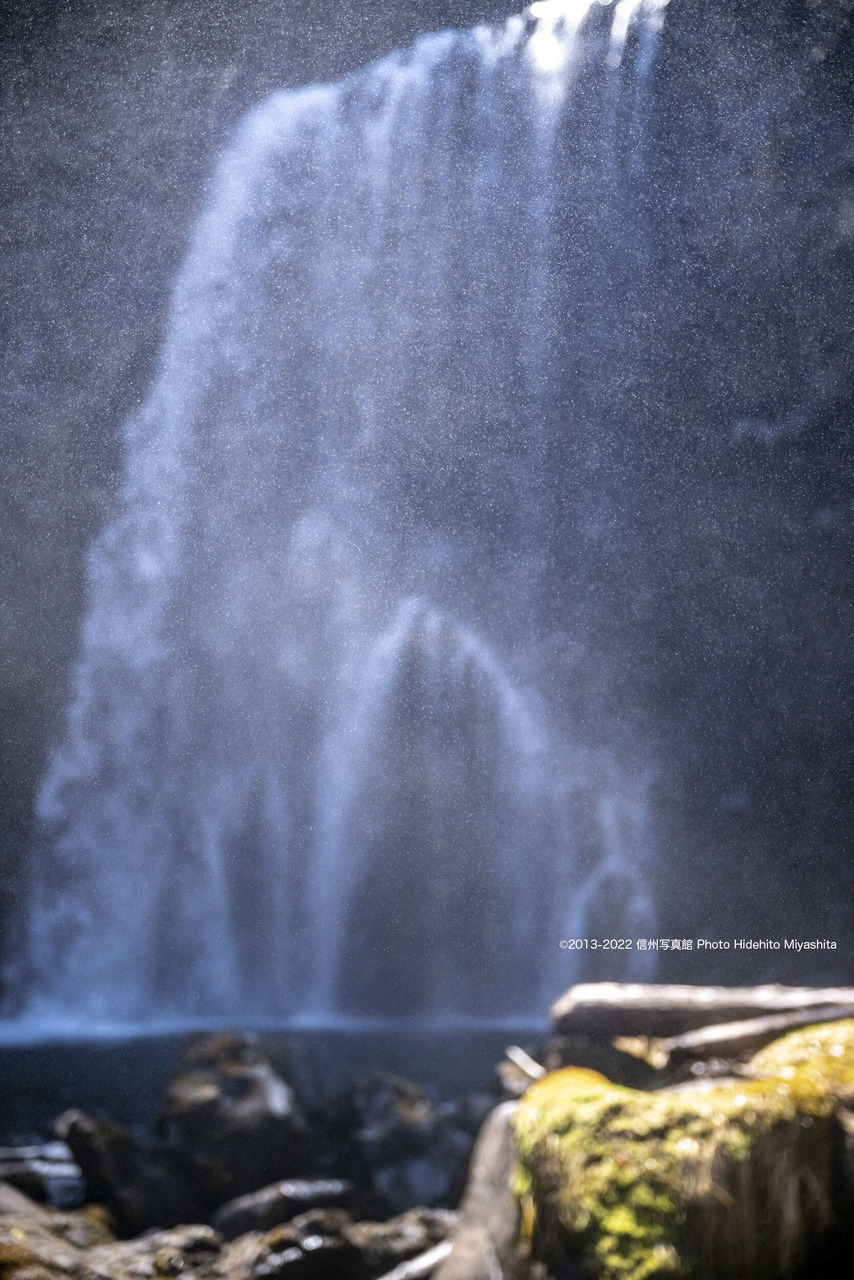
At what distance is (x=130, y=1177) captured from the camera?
3.53 m

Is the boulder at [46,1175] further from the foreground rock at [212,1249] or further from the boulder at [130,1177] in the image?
A: the foreground rock at [212,1249]

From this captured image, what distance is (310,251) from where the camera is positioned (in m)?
10.1

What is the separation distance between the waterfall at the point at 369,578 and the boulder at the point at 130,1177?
5.21m

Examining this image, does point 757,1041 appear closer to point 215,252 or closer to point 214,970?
point 214,970

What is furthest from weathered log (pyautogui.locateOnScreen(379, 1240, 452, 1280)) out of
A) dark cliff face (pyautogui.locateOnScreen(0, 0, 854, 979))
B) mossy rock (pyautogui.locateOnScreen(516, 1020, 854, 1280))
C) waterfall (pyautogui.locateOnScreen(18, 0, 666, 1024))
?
dark cliff face (pyautogui.locateOnScreen(0, 0, 854, 979))

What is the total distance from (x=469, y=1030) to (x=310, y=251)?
354 inches

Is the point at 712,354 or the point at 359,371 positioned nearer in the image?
the point at 712,354

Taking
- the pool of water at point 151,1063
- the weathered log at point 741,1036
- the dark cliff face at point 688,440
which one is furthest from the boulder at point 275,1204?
the dark cliff face at point 688,440

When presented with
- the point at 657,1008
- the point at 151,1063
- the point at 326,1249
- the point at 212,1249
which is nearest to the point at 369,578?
the point at 151,1063

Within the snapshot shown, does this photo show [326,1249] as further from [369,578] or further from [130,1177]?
[369,578]

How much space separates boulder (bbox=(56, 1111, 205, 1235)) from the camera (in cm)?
340

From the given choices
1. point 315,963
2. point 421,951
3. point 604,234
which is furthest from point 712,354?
point 315,963

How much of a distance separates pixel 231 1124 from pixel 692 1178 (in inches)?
127

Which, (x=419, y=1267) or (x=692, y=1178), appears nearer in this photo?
(x=692, y=1178)
